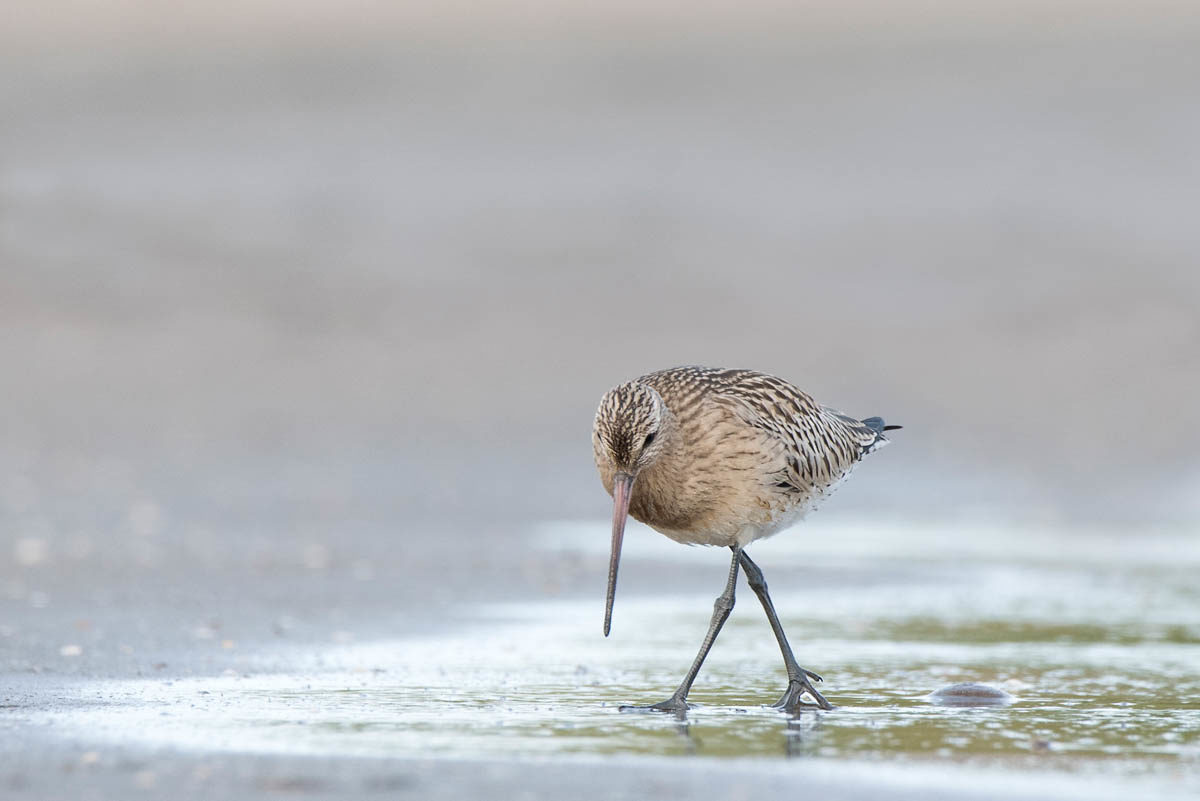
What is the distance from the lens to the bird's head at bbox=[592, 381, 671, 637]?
7445 millimetres

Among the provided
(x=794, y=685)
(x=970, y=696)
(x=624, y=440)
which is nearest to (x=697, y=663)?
(x=794, y=685)

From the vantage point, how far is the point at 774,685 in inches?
327

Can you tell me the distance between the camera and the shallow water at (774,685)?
6.27 m

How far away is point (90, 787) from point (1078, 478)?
63.6 feet

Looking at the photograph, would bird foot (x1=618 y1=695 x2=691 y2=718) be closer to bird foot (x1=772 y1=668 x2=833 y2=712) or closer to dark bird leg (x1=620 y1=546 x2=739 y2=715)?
dark bird leg (x1=620 y1=546 x2=739 y2=715)

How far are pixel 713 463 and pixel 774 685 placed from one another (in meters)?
1.21

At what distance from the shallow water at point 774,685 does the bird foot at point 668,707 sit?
0.29 feet

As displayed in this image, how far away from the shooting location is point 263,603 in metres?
10.5

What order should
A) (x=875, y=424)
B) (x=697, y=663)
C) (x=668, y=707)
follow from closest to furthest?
(x=668, y=707)
(x=697, y=663)
(x=875, y=424)

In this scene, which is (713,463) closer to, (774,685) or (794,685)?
(794,685)

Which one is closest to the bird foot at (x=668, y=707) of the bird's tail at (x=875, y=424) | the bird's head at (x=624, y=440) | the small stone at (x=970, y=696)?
the bird's head at (x=624, y=440)

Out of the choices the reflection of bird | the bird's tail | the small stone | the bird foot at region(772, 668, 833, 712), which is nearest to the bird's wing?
the reflection of bird

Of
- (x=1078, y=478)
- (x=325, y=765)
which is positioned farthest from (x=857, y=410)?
(x=325, y=765)

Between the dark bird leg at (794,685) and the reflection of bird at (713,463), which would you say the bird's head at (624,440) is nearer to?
the reflection of bird at (713,463)
